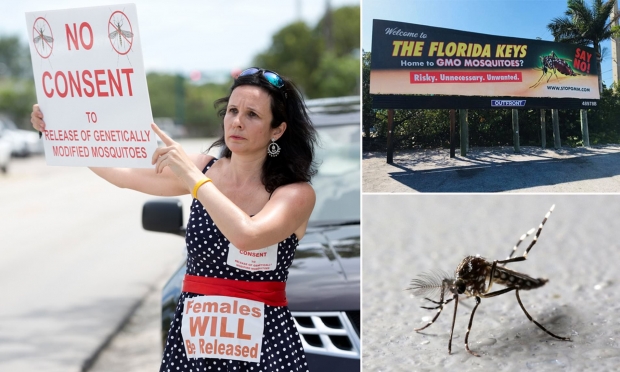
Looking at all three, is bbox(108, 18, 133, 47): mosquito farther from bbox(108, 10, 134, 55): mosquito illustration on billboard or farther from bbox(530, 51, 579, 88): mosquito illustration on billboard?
bbox(530, 51, 579, 88): mosquito illustration on billboard

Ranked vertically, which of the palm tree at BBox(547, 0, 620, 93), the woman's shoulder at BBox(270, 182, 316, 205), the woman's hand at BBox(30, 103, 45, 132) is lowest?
the woman's shoulder at BBox(270, 182, 316, 205)

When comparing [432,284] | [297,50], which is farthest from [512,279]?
[297,50]

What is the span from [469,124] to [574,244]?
187 cm

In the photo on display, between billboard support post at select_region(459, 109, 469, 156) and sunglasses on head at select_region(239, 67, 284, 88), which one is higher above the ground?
sunglasses on head at select_region(239, 67, 284, 88)

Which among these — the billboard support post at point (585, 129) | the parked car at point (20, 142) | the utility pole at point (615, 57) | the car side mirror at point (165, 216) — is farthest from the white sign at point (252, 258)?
the parked car at point (20, 142)

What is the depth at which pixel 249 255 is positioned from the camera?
261 cm

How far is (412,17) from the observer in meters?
2.44

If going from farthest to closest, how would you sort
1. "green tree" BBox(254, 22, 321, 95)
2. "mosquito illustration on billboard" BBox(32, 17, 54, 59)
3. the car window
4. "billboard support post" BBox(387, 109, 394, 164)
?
"green tree" BBox(254, 22, 321, 95)
the car window
"mosquito illustration on billboard" BBox(32, 17, 54, 59)
"billboard support post" BBox(387, 109, 394, 164)

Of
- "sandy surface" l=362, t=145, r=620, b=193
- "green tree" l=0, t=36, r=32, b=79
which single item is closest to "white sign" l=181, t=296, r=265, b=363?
"sandy surface" l=362, t=145, r=620, b=193

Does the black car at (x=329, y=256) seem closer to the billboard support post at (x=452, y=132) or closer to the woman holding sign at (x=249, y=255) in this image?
the woman holding sign at (x=249, y=255)

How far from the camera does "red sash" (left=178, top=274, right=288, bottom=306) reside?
265cm

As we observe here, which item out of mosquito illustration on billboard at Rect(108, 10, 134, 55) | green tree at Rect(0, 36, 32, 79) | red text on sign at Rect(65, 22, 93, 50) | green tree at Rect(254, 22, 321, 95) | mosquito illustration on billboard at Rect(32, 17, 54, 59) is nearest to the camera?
mosquito illustration on billboard at Rect(108, 10, 134, 55)

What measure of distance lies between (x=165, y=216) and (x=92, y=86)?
60.3 inches

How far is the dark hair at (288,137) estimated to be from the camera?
2.70 meters
